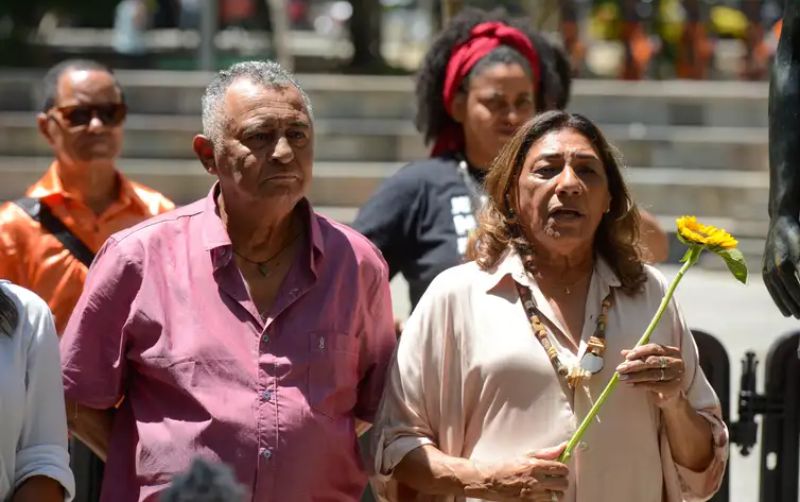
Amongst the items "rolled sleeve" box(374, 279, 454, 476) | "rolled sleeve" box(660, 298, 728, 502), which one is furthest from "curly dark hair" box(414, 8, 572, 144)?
"rolled sleeve" box(660, 298, 728, 502)

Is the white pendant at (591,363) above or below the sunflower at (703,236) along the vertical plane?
below

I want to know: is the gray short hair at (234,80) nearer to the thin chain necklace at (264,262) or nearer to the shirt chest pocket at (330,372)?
the thin chain necklace at (264,262)

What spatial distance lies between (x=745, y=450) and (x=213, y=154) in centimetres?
241

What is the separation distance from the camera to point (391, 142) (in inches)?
658

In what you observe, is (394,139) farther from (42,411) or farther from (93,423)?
(42,411)

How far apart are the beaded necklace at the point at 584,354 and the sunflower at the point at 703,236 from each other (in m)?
0.30

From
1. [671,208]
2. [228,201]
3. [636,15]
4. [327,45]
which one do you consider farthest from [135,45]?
[228,201]

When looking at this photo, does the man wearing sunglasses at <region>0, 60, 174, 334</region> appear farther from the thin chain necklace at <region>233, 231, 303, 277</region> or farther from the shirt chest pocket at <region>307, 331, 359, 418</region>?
the shirt chest pocket at <region>307, 331, 359, 418</region>

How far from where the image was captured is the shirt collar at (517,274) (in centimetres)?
409

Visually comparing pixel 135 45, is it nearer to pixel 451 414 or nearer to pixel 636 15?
pixel 636 15

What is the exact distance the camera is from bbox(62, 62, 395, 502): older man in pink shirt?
3998mm

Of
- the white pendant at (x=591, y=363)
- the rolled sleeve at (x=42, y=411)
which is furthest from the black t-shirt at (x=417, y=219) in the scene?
the rolled sleeve at (x=42, y=411)

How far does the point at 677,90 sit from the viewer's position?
1795cm

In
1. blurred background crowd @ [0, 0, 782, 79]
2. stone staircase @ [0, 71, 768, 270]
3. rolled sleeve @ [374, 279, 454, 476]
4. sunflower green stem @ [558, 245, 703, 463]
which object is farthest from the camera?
blurred background crowd @ [0, 0, 782, 79]
